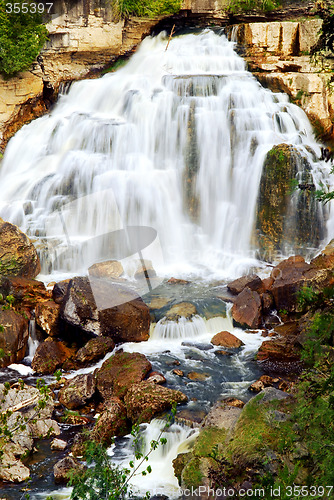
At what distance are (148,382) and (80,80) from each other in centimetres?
1131

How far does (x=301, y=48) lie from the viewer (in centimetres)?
1416

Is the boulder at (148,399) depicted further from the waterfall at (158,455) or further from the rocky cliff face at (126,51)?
the rocky cliff face at (126,51)

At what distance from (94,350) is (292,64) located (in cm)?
1012

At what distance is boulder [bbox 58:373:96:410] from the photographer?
7109mm

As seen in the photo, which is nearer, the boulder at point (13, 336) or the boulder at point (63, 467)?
the boulder at point (63, 467)

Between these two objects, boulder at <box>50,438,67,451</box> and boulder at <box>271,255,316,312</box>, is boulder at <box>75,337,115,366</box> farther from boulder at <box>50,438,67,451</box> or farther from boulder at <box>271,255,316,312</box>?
boulder at <box>271,255,316,312</box>

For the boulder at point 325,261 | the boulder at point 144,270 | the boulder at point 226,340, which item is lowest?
the boulder at point 226,340

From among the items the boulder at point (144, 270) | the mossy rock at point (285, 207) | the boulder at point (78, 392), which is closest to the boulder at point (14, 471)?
the boulder at point (78, 392)

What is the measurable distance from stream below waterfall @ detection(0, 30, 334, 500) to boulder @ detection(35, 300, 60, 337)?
1955mm

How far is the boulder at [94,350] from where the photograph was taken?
8.12 m

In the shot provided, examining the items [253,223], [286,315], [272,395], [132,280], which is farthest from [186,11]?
[272,395]

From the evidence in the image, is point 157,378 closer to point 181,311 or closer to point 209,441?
point 181,311

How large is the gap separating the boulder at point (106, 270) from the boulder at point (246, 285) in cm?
238

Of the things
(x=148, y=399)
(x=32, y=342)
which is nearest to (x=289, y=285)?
(x=148, y=399)
